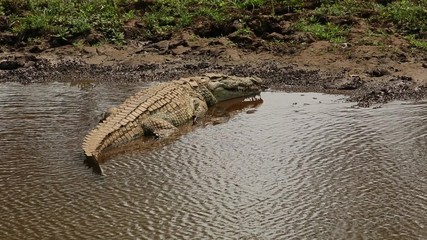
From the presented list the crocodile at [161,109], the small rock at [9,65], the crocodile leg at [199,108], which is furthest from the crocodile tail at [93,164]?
the small rock at [9,65]

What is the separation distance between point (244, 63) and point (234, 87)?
2.27 m

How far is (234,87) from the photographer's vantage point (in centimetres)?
944

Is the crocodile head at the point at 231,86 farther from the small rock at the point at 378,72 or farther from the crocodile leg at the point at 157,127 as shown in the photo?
the small rock at the point at 378,72

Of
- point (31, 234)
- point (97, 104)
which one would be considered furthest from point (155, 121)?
point (31, 234)

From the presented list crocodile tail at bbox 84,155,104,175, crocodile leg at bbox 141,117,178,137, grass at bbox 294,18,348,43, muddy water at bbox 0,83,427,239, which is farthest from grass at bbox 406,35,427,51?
crocodile tail at bbox 84,155,104,175

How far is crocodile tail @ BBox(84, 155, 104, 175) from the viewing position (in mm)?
6062

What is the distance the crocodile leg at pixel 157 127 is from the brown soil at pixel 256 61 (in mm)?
2832

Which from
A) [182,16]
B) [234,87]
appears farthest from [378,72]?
[182,16]

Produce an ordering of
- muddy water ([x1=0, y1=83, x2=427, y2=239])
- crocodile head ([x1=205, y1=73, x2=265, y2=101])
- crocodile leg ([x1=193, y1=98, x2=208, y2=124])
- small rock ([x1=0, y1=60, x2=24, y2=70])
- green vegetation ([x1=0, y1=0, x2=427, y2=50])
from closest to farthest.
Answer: muddy water ([x1=0, y1=83, x2=427, y2=239]) → crocodile leg ([x1=193, y1=98, x2=208, y2=124]) → crocodile head ([x1=205, y1=73, x2=265, y2=101]) → small rock ([x1=0, y1=60, x2=24, y2=70]) → green vegetation ([x1=0, y1=0, x2=427, y2=50])

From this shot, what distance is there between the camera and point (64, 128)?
25.0ft

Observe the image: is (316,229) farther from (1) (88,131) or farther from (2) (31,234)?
(1) (88,131)

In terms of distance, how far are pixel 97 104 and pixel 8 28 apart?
20.4 feet

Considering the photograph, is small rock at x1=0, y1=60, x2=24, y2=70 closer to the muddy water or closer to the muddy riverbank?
the muddy riverbank

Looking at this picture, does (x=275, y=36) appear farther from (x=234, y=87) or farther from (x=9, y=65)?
(x=9, y=65)
